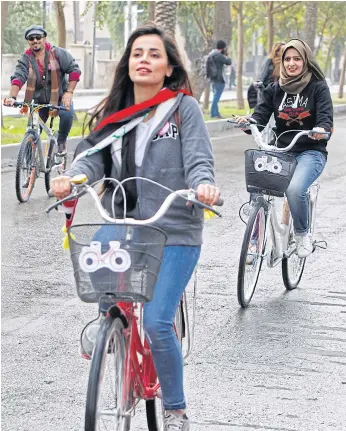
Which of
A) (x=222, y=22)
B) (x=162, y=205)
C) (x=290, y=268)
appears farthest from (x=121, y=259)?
(x=222, y=22)

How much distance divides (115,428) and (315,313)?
3.42 metres

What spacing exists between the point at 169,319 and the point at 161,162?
2.18ft

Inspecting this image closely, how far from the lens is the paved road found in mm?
5234

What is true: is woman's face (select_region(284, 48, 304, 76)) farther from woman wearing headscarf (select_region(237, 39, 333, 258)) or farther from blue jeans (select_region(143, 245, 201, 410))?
blue jeans (select_region(143, 245, 201, 410))

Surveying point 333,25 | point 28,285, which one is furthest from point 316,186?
point 333,25

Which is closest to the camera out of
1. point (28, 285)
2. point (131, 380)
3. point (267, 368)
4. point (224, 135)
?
point (131, 380)

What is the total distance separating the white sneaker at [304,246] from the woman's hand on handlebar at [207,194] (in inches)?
161

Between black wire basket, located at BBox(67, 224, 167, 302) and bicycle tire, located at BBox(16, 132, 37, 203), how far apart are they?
8171 mm

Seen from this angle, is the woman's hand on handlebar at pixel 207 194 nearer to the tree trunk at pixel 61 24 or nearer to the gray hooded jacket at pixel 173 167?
the gray hooded jacket at pixel 173 167

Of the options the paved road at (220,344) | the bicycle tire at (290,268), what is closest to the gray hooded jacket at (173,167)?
the paved road at (220,344)

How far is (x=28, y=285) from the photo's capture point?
26.7 feet

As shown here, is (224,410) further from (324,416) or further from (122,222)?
(122,222)

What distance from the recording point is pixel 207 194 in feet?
13.4

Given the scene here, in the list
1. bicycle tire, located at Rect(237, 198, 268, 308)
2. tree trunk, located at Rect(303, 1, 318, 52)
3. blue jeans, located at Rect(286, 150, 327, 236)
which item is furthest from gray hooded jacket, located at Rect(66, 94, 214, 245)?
tree trunk, located at Rect(303, 1, 318, 52)
